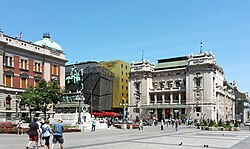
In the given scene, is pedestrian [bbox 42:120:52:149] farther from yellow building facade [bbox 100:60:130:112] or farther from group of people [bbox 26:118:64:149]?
yellow building facade [bbox 100:60:130:112]

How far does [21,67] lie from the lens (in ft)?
220

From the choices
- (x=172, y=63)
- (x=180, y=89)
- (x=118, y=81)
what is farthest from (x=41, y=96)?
(x=172, y=63)

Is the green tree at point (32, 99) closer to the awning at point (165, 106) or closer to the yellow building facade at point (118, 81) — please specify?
the awning at point (165, 106)

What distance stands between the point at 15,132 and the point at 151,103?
76.9m

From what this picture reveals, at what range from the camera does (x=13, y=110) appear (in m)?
63.5

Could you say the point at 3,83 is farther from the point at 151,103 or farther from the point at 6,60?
the point at 151,103

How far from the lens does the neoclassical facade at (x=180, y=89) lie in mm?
92625

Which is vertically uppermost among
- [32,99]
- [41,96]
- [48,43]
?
[48,43]

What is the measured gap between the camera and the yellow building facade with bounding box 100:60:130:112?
369ft

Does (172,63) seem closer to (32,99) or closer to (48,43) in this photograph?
(48,43)

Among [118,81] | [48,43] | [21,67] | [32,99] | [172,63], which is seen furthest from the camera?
[118,81]

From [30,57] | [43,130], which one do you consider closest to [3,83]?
[30,57]

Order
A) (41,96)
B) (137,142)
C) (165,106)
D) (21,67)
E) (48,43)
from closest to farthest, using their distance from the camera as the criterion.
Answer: (137,142) < (41,96) < (21,67) < (48,43) < (165,106)

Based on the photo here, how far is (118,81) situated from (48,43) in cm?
4036
